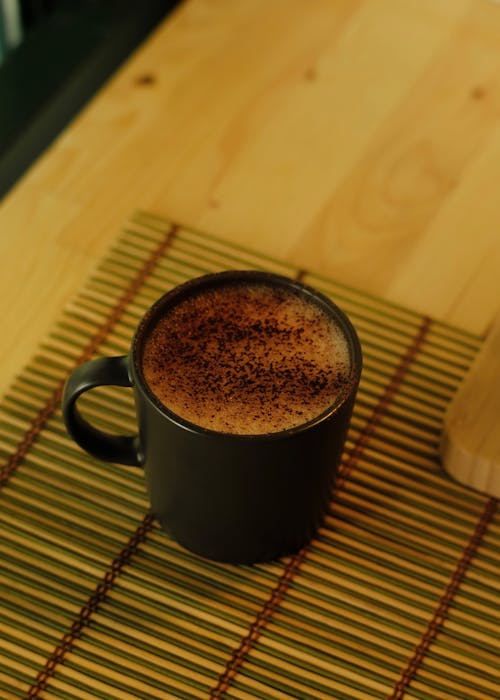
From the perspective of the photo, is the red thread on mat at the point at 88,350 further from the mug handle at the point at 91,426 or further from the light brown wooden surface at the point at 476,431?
the light brown wooden surface at the point at 476,431

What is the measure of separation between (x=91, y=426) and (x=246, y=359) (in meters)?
0.11

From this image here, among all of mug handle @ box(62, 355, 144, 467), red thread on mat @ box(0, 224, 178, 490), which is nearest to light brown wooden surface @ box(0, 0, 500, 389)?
red thread on mat @ box(0, 224, 178, 490)

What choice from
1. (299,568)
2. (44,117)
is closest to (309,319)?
(299,568)

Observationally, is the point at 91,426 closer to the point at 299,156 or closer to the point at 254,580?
the point at 254,580

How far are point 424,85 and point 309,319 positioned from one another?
462 mm

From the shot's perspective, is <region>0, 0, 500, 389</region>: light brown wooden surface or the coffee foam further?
<region>0, 0, 500, 389</region>: light brown wooden surface

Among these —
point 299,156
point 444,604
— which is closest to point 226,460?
point 444,604

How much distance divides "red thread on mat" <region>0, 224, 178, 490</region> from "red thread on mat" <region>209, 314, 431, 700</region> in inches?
7.5

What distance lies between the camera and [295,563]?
0.71m

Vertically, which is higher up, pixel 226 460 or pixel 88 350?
pixel 226 460

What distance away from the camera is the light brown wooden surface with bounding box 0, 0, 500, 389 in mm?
896

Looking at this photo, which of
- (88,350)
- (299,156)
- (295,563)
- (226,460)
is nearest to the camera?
(226,460)

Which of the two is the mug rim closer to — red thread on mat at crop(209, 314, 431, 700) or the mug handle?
the mug handle

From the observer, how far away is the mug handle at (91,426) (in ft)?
2.06
